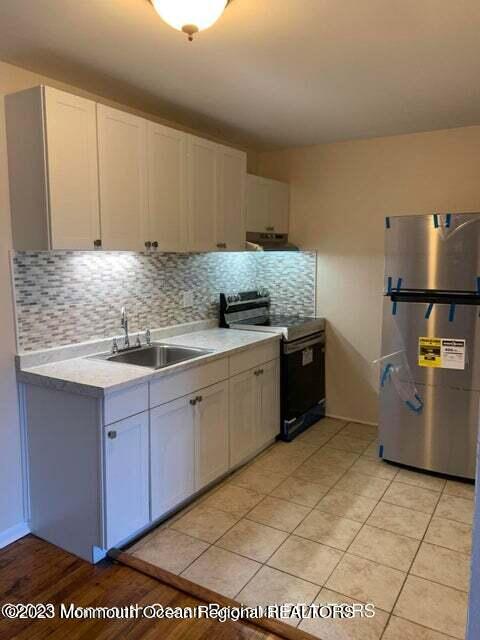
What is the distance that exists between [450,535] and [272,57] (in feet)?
8.47

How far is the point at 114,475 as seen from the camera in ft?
→ 7.41

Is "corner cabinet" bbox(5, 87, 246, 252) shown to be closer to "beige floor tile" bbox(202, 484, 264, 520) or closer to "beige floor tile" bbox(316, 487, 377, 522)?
"beige floor tile" bbox(202, 484, 264, 520)

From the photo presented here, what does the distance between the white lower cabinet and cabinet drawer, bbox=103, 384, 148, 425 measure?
81 centimetres

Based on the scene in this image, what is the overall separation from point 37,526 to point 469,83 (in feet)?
10.9

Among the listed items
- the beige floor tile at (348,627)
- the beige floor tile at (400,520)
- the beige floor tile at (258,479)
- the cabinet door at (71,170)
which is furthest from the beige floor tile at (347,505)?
the cabinet door at (71,170)

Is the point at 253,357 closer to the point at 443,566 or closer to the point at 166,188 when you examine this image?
the point at 166,188

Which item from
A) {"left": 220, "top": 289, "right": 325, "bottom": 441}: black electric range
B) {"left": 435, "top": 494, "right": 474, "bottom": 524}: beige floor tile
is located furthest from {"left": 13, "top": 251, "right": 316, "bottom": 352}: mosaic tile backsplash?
{"left": 435, "top": 494, "right": 474, "bottom": 524}: beige floor tile

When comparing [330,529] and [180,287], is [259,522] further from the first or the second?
[180,287]

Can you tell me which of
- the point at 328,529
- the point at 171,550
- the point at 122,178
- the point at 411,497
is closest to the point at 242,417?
the point at 328,529

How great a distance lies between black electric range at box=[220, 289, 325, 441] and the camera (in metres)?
3.70

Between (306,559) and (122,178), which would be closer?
(306,559)

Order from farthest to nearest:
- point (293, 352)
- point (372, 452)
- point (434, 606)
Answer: point (293, 352) < point (372, 452) < point (434, 606)

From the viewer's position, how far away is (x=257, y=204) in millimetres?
3920

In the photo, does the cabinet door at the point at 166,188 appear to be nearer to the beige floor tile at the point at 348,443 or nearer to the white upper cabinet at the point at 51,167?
the white upper cabinet at the point at 51,167
